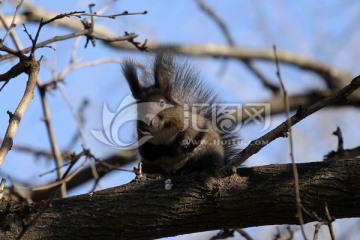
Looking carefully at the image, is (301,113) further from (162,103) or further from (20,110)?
(162,103)

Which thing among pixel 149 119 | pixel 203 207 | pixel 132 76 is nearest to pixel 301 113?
pixel 203 207

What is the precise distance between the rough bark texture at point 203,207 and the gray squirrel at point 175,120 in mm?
748

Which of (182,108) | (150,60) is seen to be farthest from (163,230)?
(150,60)

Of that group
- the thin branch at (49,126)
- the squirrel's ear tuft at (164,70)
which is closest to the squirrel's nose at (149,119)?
the squirrel's ear tuft at (164,70)

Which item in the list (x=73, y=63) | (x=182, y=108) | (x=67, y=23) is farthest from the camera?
(x=67, y=23)

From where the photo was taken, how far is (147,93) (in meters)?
3.68

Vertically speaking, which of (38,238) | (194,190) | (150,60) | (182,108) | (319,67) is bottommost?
(38,238)

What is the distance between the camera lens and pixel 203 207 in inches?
102

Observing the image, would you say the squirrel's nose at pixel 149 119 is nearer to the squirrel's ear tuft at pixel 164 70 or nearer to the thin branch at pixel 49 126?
the squirrel's ear tuft at pixel 164 70

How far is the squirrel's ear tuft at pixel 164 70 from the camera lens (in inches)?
143

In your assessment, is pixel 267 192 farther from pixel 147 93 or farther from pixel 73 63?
pixel 73 63

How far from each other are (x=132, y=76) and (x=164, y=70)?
19cm

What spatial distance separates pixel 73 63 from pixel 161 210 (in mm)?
1827

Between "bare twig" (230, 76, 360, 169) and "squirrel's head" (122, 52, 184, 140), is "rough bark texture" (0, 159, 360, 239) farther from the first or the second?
"squirrel's head" (122, 52, 184, 140)
